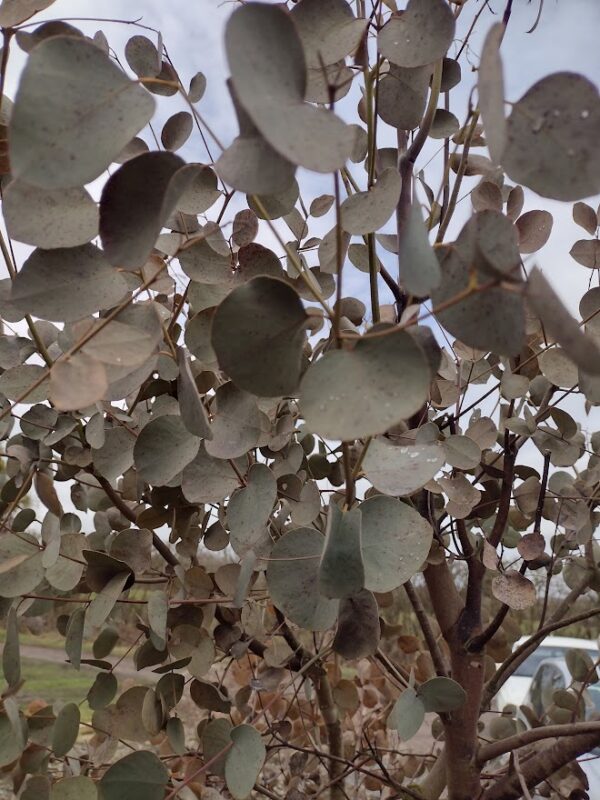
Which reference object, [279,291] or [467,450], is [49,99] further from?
[467,450]

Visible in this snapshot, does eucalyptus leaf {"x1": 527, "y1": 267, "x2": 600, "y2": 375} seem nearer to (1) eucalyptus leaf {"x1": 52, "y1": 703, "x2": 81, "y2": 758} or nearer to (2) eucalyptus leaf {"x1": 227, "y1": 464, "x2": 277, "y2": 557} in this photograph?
(2) eucalyptus leaf {"x1": 227, "y1": 464, "x2": 277, "y2": 557}

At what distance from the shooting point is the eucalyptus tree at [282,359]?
0.73 ft

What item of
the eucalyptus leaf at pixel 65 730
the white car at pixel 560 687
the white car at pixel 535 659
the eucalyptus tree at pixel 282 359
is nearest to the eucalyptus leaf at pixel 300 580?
the eucalyptus tree at pixel 282 359

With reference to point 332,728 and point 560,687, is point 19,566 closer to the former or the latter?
point 332,728

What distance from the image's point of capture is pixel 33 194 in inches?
10.8

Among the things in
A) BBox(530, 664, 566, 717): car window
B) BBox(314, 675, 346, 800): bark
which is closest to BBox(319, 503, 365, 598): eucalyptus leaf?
BBox(314, 675, 346, 800): bark

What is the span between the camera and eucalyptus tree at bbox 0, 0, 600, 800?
0.22 metres

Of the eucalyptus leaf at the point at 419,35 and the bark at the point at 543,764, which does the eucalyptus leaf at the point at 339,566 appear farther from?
the bark at the point at 543,764

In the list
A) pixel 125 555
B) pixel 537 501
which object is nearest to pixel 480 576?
pixel 537 501

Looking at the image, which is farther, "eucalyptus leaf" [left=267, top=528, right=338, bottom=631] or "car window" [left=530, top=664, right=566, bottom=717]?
"car window" [left=530, top=664, right=566, bottom=717]

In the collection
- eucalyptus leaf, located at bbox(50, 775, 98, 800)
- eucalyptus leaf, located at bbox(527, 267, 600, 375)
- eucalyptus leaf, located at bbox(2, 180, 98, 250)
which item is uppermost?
eucalyptus leaf, located at bbox(2, 180, 98, 250)

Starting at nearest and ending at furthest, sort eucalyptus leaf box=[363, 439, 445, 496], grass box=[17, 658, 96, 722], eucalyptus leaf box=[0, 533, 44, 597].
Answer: eucalyptus leaf box=[363, 439, 445, 496]
eucalyptus leaf box=[0, 533, 44, 597]
grass box=[17, 658, 96, 722]

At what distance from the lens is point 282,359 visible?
250mm

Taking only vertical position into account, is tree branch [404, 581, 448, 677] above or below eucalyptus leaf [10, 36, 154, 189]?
below
